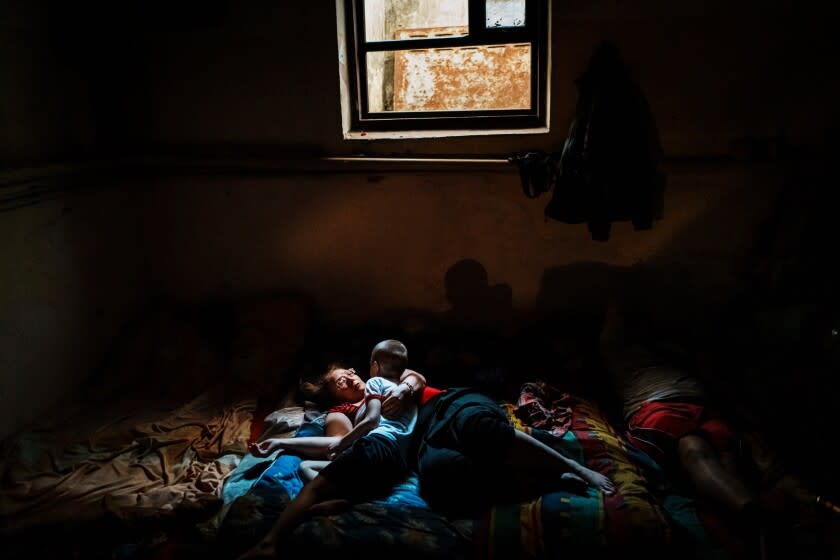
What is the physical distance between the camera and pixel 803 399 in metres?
2.62

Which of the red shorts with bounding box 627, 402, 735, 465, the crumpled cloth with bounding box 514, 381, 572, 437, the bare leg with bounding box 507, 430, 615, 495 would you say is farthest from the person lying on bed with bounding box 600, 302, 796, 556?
the bare leg with bounding box 507, 430, 615, 495

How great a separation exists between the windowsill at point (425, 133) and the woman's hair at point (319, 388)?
1477mm

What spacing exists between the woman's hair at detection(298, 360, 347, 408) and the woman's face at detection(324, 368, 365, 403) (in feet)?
0.11

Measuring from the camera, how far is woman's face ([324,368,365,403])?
10.3 ft

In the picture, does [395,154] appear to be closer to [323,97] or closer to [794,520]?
[323,97]

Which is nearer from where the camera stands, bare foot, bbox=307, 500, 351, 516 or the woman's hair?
bare foot, bbox=307, 500, 351, 516

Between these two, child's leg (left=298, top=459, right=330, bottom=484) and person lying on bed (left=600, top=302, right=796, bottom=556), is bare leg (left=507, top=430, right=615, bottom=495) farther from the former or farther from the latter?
child's leg (left=298, top=459, right=330, bottom=484)

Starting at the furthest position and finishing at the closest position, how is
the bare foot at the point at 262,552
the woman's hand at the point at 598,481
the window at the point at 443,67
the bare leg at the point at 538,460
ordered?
1. the window at the point at 443,67
2. the bare leg at the point at 538,460
3. the woman's hand at the point at 598,481
4. the bare foot at the point at 262,552

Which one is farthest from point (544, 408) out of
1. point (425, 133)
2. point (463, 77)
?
point (463, 77)

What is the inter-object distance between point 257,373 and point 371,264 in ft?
3.49

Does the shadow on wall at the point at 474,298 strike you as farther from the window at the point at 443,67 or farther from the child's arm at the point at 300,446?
the child's arm at the point at 300,446

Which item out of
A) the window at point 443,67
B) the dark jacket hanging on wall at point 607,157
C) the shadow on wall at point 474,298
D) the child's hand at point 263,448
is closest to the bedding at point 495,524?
the child's hand at point 263,448

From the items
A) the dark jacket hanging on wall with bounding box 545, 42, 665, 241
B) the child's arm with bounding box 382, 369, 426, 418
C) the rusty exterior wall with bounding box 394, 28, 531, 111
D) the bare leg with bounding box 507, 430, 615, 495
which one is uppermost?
the rusty exterior wall with bounding box 394, 28, 531, 111

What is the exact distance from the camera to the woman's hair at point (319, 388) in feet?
10.5
